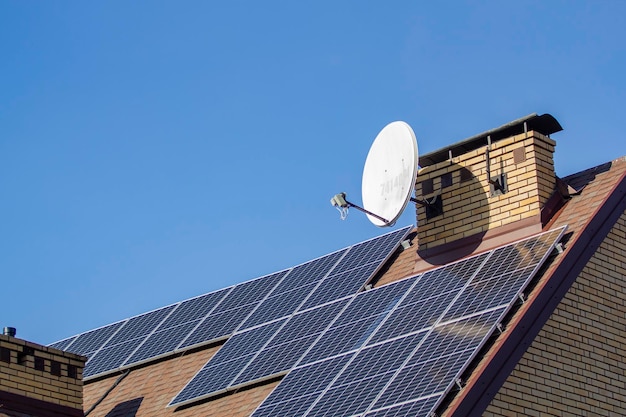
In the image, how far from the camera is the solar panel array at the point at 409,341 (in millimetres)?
23031

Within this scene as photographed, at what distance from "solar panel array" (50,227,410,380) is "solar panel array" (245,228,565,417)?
1128 millimetres

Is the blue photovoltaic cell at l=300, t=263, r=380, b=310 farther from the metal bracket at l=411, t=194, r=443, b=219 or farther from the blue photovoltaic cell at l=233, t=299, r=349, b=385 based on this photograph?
the metal bracket at l=411, t=194, r=443, b=219

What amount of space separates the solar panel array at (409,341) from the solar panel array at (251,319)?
1128mm

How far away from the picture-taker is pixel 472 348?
23.1 m

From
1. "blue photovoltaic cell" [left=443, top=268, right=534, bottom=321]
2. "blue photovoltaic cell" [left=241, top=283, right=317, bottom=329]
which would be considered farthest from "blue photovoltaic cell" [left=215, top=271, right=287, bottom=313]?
"blue photovoltaic cell" [left=443, top=268, right=534, bottom=321]

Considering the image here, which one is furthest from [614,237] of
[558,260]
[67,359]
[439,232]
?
[67,359]

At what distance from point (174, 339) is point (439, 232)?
7286mm

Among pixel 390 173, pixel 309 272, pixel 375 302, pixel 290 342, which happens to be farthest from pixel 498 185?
pixel 309 272

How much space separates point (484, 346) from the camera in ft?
76.4

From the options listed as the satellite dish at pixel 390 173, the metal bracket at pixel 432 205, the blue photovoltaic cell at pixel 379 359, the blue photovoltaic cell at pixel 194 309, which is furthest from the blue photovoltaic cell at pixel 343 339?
the blue photovoltaic cell at pixel 194 309

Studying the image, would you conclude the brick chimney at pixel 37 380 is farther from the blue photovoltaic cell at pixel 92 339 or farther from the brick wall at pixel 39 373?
the blue photovoltaic cell at pixel 92 339

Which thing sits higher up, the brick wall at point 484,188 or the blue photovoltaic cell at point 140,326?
the blue photovoltaic cell at point 140,326

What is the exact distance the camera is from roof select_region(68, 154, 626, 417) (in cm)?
2302

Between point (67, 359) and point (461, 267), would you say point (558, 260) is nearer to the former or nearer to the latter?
point (461, 267)
